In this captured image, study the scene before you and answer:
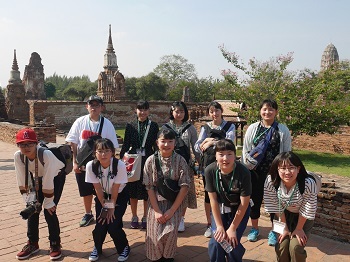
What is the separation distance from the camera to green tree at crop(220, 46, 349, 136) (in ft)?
31.4

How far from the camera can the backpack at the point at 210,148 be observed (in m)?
3.75

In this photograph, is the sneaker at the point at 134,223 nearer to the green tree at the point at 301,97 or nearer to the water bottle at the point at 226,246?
the water bottle at the point at 226,246

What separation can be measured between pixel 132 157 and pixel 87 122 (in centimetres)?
78

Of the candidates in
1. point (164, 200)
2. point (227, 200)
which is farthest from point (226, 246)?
point (164, 200)

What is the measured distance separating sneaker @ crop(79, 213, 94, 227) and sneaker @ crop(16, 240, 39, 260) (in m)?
0.79

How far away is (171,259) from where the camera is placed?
323cm

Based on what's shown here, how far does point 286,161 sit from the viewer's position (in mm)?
2855

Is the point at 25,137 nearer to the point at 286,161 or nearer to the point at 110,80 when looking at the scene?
the point at 286,161

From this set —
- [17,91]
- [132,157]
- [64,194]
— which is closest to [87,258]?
[132,157]

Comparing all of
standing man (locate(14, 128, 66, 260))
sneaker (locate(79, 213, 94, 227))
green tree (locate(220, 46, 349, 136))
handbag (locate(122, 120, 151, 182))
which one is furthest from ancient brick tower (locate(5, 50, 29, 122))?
standing man (locate(14, 128, 66, 260))

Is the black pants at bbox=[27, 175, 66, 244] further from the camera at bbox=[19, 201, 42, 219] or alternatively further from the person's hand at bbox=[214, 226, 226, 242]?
the person's hand at bbox=[214, 226, 226, 242]

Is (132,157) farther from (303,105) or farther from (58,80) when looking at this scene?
(58,80)

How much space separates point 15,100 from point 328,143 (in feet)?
66.7

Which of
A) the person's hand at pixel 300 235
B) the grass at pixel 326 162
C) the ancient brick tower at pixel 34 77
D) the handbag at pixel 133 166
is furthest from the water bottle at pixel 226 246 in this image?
the ancient brick tower at pixel 34 77
